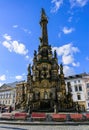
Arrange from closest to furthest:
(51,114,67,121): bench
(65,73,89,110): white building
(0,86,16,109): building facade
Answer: (51,114,67,121): bench, (65,73,89,110): white building, (0,86,16,109): building facade

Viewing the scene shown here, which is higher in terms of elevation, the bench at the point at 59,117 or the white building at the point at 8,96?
the white building at the point at 8,96

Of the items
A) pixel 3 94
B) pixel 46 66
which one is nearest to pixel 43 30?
pixel 46 66

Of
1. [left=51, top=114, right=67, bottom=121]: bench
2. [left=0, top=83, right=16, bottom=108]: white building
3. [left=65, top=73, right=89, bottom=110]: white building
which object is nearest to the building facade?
[left=0, top=83, right=16, bottom=108]: white building

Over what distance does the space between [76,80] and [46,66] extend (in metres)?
24.7

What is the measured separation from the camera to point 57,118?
62.1ft

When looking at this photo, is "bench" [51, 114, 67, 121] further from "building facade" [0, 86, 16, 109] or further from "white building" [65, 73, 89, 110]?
"building facade" [0, 86, 16, 109]

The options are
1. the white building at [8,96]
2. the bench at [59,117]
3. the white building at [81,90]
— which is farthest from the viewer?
the white building at [8,96]

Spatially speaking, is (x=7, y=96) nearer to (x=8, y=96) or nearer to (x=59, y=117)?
(x=8, y=96)

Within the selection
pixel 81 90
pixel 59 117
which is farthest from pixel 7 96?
pixel 59 117

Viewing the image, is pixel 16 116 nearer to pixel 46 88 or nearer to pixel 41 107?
pixel 41 107

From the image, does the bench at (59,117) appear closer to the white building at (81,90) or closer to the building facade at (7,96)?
the white building at (81,90)

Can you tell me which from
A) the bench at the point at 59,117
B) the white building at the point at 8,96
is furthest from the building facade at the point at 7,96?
the bench at the point at 59,117

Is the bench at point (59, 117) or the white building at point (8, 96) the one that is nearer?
the bench at point (59, 117)

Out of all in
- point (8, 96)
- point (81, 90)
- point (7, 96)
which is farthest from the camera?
point (7, 96)
